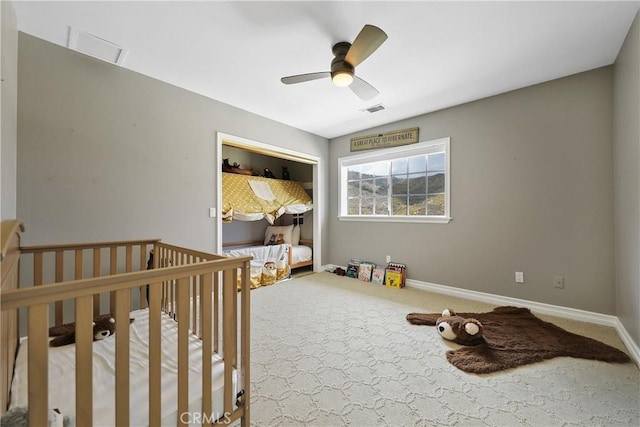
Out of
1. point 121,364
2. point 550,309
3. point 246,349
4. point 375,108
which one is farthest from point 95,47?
point 550,309

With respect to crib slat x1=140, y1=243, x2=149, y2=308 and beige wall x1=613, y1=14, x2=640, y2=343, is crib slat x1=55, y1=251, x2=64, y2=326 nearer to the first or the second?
crib slat x1=140, y1=243, x2=149, y2=308

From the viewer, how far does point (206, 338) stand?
106 centimetres

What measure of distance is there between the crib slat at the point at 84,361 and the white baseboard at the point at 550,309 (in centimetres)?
301

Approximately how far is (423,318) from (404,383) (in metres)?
0.98

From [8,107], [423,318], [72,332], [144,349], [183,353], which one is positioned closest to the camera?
[183,353]

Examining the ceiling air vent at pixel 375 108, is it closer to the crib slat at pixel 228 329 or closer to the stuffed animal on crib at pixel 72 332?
the crib slat at pixel 228 329

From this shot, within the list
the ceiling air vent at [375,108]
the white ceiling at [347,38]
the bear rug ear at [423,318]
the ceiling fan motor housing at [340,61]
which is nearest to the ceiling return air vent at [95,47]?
the white ceiling at [347,38]

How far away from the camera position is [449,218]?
3186 millimetres

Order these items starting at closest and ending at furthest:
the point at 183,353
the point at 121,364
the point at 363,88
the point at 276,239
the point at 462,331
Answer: the point at 121,364 → the point at 183,353 → the point at 462,331 → the point at 363,88 → the point at 276,239

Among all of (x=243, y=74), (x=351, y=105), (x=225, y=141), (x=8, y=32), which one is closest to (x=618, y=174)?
(x=351, y=105)

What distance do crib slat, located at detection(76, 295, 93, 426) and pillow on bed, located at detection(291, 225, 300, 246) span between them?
13.1 ft

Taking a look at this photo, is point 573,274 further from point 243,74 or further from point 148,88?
point 148,88

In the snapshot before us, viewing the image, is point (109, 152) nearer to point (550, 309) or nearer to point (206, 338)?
point (206, 338)

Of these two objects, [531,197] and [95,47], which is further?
[531,197]
